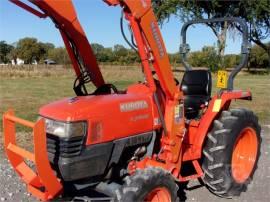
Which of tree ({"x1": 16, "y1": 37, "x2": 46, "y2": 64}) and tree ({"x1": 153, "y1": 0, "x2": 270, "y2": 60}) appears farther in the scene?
tree ({"x1": 16, "y1": 37, "x2": 46, "y2": 64})

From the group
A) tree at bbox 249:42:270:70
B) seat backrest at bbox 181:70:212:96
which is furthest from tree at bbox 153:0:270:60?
seat backrest at bbox 181:70:212:96

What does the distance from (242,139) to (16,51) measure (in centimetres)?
6673

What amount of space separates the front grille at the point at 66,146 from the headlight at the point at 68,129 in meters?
0.04

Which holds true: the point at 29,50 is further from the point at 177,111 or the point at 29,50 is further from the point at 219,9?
the point at 177,111

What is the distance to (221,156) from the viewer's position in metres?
4.70

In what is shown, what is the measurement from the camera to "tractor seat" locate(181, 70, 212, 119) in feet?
16.8

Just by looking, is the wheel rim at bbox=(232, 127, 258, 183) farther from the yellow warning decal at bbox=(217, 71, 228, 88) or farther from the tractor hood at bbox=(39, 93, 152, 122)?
the tractor hood at bbox=(39, 93, 152, 122)

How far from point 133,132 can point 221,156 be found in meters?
1.24

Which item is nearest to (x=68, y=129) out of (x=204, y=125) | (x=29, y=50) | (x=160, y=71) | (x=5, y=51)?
(x=160, y=71)

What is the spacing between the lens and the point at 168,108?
14.2 feet

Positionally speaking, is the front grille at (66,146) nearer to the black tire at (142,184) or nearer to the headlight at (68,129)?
the headlight at (68,129)

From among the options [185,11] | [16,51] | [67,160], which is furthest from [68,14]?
[16,51]

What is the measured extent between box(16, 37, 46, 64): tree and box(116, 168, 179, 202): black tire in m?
63.8

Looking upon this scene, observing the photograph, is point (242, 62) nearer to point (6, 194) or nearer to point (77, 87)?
point (77, 87)
